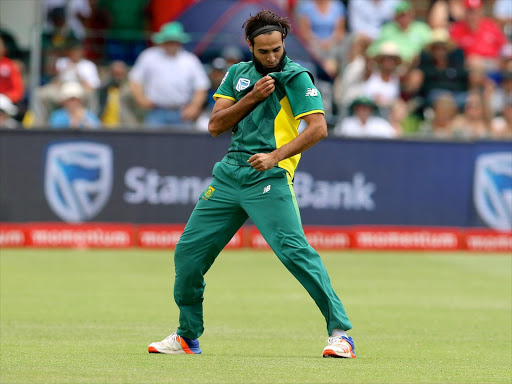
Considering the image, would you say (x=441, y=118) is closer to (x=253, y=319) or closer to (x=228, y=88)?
(x=253, y=319)

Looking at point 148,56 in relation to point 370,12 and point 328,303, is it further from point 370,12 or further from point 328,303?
point 328,303

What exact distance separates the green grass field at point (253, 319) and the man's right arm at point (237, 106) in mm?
1488

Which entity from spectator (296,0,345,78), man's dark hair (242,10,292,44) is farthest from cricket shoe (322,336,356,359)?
spectator (296,0,345,78)

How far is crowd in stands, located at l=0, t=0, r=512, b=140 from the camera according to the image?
1585cm

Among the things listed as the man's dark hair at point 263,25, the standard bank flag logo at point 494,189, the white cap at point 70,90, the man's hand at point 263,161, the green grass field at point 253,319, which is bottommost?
the green grass field at point 253,319

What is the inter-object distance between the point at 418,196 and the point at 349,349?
9.08 m

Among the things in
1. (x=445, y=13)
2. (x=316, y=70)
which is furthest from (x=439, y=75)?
(x=445, y=13)

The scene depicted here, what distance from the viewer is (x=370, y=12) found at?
744 inches

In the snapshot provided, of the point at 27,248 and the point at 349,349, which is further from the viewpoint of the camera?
the point at 27,248

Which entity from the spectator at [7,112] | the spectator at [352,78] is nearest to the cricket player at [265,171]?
the spectator at [7,112]

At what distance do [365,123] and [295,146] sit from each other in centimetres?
950

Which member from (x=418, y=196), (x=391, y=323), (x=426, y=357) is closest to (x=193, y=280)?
(x=426, y=357)

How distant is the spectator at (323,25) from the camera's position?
17500mm

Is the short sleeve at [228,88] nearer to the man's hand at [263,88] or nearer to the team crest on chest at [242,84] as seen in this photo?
the team crest on chest at [242,84]
